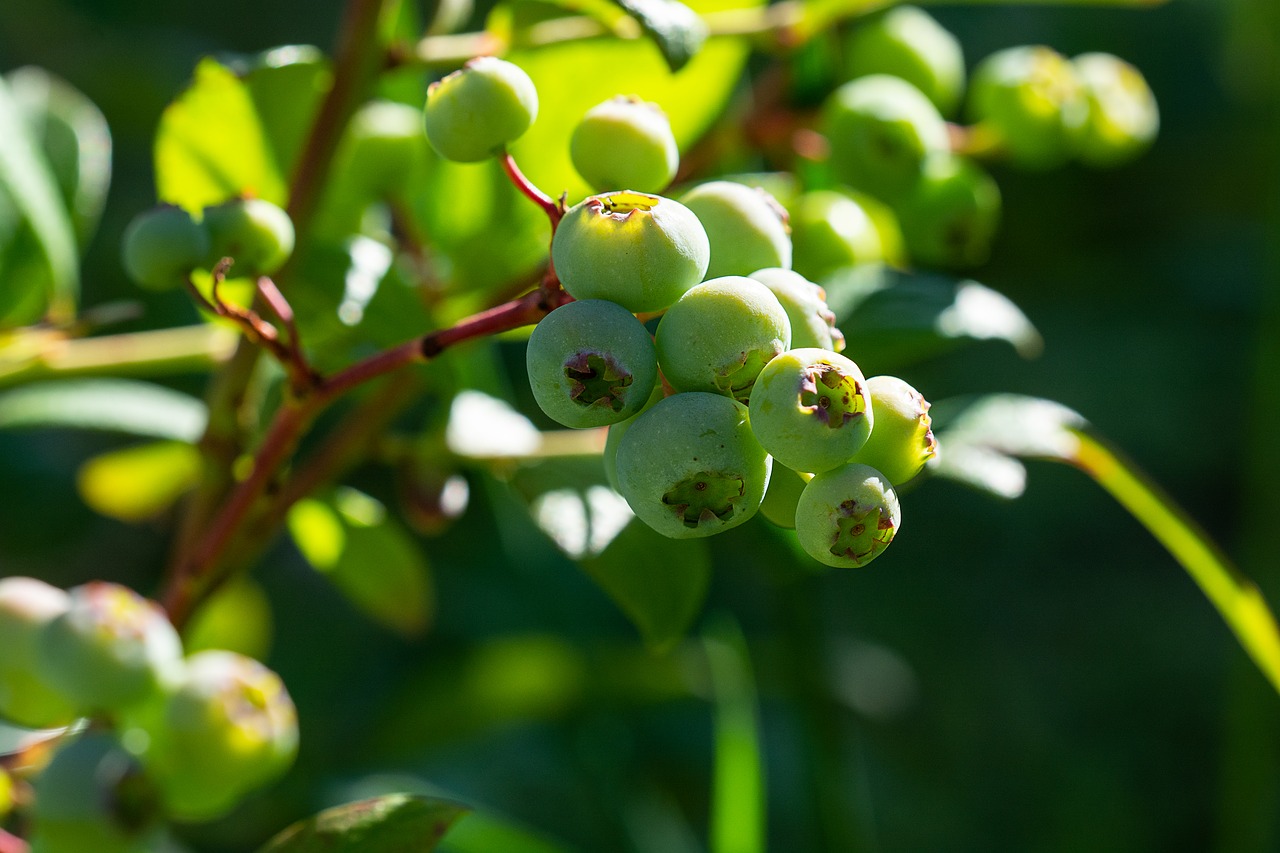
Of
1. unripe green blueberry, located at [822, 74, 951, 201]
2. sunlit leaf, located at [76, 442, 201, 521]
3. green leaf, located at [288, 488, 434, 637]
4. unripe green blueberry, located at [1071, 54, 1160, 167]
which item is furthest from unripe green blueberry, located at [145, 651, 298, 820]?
unripe green blueberry, located at [1071, 54, 1160, 167]

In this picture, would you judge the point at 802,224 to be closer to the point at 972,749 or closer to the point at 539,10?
the point at 539,10

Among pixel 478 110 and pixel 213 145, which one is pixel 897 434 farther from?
pixel 213 145

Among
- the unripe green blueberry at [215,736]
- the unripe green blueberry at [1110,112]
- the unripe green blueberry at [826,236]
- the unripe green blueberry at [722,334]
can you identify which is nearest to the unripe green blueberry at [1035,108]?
the unripe green blueberry at [1110,112]

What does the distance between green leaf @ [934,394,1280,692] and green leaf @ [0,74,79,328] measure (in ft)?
1.40

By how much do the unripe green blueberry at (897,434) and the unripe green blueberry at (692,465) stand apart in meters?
0.03

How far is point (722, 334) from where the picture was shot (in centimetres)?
30

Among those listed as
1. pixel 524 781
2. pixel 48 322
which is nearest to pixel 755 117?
pixel 48 322

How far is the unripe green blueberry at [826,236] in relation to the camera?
0.52 metres

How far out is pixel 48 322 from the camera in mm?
617

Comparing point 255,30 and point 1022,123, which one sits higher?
point 1022,123

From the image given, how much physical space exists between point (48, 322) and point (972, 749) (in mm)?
976

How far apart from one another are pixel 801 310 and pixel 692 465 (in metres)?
0.07

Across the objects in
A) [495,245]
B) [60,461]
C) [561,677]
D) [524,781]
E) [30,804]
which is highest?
[495,245]

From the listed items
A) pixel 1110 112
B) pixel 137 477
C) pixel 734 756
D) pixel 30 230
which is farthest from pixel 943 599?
pixel 30 230
